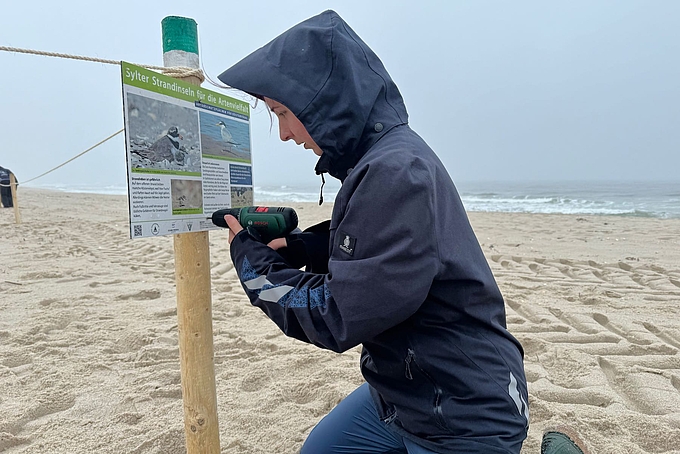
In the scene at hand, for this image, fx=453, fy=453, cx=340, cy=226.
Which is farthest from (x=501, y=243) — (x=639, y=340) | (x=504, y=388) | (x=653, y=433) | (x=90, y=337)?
(x=504, y=388)

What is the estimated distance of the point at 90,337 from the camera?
3629mm

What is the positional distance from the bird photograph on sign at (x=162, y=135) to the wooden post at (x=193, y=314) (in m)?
0.19

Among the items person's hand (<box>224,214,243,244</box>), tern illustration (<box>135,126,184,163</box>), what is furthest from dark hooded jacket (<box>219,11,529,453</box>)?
tern illustration (<box>135,126,184,163</box>)

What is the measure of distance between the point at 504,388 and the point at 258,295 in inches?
31.7

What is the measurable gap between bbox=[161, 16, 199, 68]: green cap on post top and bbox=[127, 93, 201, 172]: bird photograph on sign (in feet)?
0.67

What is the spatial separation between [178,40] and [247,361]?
228 cm

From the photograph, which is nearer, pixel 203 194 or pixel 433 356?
pixel 433 356

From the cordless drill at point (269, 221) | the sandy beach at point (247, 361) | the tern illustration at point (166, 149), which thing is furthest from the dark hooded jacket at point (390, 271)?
the sandy beach at point (247, 361)

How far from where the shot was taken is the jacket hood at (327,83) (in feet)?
4.43

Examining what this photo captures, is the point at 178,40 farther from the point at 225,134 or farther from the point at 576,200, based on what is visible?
the point at 576,200

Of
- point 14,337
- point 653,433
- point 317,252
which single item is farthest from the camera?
point 14,337

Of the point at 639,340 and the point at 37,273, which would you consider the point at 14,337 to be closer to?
the point at 37,273

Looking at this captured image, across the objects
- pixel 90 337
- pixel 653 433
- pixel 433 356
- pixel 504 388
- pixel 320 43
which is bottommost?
pixel 653 433

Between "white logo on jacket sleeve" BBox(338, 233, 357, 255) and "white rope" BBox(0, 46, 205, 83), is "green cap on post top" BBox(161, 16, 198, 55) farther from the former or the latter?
"white logo on jacket sleeve" BBox(338, 233, 357, 255)
